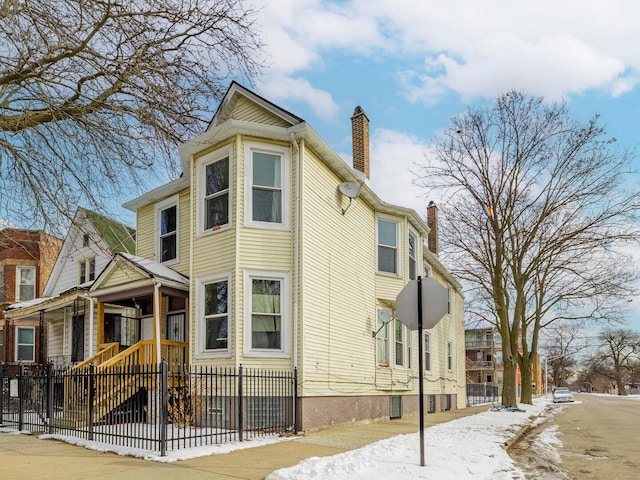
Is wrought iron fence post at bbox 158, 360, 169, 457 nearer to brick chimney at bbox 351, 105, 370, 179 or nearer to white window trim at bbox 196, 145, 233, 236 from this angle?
white window trim at bbox 196, 145, 233, 236

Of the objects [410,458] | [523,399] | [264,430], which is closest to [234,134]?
[264,430]

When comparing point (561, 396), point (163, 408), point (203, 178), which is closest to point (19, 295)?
point (203, 178)

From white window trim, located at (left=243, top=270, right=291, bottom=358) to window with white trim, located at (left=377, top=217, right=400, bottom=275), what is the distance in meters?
6.68

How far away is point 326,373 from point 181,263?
208 inches

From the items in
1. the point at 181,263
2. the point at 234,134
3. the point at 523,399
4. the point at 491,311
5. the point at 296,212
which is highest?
the point at 234,134

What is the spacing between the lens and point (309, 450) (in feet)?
35.3

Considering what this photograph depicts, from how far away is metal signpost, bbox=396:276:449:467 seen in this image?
8.70m

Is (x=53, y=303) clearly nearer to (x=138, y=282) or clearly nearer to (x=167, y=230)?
(x=167, y=230)

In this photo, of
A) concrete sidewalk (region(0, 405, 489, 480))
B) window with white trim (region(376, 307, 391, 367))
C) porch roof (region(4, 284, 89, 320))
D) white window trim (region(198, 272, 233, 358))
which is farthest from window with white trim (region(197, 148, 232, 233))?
window with white trim (region(376, 307, 391, 367))

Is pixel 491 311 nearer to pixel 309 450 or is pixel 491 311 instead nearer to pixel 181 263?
pixel 181 263

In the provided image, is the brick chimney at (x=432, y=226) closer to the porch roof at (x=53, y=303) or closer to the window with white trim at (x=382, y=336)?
the window with white trim at (x=382, y=336)

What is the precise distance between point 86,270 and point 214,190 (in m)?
10.7

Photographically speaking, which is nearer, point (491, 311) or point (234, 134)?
point (234, 134)

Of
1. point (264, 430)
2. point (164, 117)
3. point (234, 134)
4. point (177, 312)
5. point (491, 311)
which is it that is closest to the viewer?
point (164, 117)
